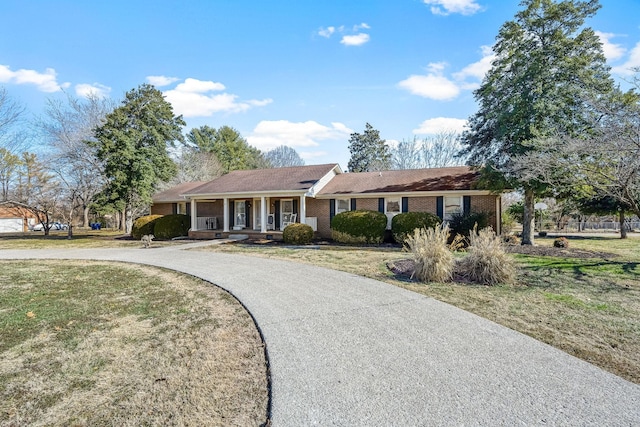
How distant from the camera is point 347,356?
3.68m

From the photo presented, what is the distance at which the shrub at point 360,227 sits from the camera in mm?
15922

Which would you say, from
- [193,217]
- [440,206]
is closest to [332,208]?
[440,206]

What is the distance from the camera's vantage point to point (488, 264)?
738cm

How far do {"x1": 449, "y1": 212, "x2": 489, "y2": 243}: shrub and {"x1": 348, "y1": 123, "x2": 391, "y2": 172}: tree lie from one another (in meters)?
26.6

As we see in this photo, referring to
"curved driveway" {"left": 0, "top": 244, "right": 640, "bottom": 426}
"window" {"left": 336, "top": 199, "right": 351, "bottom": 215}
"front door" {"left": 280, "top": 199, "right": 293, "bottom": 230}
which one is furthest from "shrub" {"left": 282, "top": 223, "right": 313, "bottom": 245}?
"curved driveway" {"left": 0, "top": 244, "right": 640, "bottom": 426}

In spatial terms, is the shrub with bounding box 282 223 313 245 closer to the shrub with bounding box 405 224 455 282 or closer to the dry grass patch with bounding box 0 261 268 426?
the shrub with bounding box 405 224 455 282

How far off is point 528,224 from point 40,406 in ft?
55.3

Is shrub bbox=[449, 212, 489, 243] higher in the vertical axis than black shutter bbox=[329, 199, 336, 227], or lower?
lower

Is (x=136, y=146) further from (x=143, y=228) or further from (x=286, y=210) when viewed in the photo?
(x=286, y=210)

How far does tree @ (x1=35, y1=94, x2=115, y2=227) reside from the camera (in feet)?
74.9

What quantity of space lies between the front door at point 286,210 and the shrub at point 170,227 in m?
6.13

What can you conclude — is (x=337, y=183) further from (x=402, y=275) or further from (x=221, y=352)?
(x=221, y=352)

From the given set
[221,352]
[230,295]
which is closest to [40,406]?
[221,352]

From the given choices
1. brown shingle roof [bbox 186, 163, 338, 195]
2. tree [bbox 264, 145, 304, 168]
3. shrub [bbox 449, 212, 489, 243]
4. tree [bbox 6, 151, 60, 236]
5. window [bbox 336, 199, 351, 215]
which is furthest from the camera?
tree [bbox 264, 145, 304, 168]
